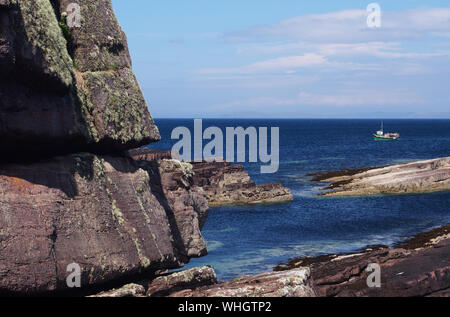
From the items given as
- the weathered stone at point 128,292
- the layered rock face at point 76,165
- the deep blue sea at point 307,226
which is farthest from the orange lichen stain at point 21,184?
the deep blue sea at point 307,226

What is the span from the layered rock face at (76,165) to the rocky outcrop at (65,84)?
0.10 feet

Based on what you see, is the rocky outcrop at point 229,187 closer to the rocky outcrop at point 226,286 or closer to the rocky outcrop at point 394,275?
the rocky outcrop at point 394,275

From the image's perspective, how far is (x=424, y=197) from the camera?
7300cm

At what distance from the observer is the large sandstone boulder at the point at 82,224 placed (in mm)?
13219

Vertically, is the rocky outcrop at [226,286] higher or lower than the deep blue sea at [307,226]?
higher

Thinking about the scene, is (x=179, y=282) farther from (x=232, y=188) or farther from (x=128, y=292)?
(x=232, y=188)

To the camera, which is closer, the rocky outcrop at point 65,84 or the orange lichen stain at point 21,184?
the rocky outcrop at point 65,84

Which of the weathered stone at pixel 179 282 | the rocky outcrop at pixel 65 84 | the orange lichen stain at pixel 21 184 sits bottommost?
the weathered stone at pixel 179 282

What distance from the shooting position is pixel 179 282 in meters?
16.1

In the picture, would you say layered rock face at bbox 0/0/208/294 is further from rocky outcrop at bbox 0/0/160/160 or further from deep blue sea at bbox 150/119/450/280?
deep blue sea at bbox 150/119/450/280

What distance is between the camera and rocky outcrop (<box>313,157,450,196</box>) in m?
77.0

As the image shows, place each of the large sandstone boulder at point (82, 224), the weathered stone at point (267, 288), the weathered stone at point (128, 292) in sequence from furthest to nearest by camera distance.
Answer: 1. the weathered stone at point (267, 288)
2. the weathered stone at point (128, 292)
3. the large sandstone boulder at point (82, 224)
